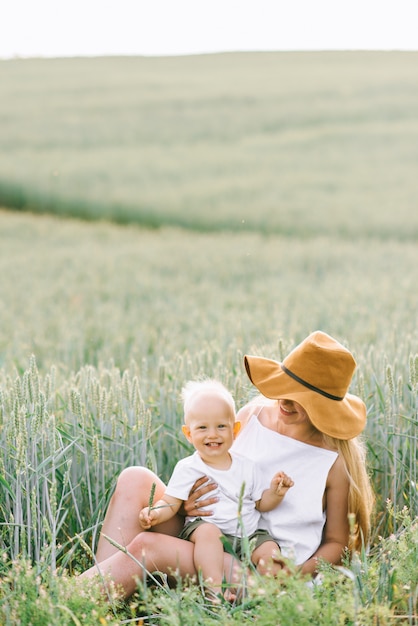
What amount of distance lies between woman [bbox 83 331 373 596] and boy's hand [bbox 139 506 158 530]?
0.12 feet

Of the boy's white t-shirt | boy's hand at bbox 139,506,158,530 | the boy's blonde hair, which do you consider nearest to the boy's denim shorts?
the boy's white t-shirt

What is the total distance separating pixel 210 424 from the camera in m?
2.84

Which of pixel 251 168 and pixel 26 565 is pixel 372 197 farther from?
pixel 26 565

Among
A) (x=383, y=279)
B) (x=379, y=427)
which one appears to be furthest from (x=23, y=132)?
(x=379, y=427)

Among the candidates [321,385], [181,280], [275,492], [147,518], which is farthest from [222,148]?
[147,518]

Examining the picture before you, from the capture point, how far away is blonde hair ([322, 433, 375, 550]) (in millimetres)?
2869

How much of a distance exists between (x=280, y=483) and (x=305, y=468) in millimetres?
218

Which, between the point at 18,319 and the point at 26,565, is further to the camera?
the point at 18,319

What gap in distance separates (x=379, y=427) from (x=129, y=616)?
1440 mm

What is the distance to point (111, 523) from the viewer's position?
288 centimetres

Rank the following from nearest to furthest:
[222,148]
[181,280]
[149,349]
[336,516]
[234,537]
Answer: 1. [234,537]
2. [336,516]
3. [149,349]
4. [181,280]
5. [222,148]

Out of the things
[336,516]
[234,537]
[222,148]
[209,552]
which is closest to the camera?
[209,552]

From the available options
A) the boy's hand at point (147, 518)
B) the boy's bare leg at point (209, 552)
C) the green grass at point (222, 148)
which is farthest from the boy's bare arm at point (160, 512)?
the green grass at point (222, 148)

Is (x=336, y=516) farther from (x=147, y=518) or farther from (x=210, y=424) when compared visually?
(x=147, y=518)
